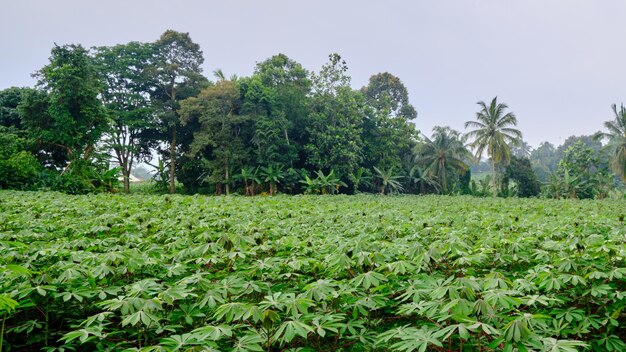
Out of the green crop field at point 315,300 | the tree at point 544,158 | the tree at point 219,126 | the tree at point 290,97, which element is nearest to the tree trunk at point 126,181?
the tree at point 219,126

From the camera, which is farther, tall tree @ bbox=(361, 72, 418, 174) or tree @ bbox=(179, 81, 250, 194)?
tall tree @ bbox=(361, 72, 418, 174)

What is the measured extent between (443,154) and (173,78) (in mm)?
19756

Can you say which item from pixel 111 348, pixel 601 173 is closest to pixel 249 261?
pixel 111 348

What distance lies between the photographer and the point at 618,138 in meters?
26.9

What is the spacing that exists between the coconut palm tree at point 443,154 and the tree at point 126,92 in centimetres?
1941

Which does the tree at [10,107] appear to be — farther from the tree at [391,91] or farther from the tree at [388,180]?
the tree at [391,91]

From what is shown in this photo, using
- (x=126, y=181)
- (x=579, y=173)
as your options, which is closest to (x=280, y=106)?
(x=126, y=181)

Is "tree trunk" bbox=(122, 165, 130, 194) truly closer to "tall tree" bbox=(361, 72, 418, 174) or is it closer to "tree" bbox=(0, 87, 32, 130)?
"tree" bbox=(0, 87, 32, 130)

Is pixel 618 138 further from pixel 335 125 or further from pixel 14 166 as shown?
pixel 14 166

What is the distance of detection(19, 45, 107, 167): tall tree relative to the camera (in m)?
17.6

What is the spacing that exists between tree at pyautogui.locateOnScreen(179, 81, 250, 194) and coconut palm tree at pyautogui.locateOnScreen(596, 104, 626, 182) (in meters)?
25.0

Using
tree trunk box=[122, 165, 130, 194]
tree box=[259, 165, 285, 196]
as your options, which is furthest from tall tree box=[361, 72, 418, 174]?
tree trunk box=[122, 165, 130, 194]

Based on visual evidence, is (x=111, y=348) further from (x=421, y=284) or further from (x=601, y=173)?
(x=601, y=173)

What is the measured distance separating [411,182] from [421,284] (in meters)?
29.6
